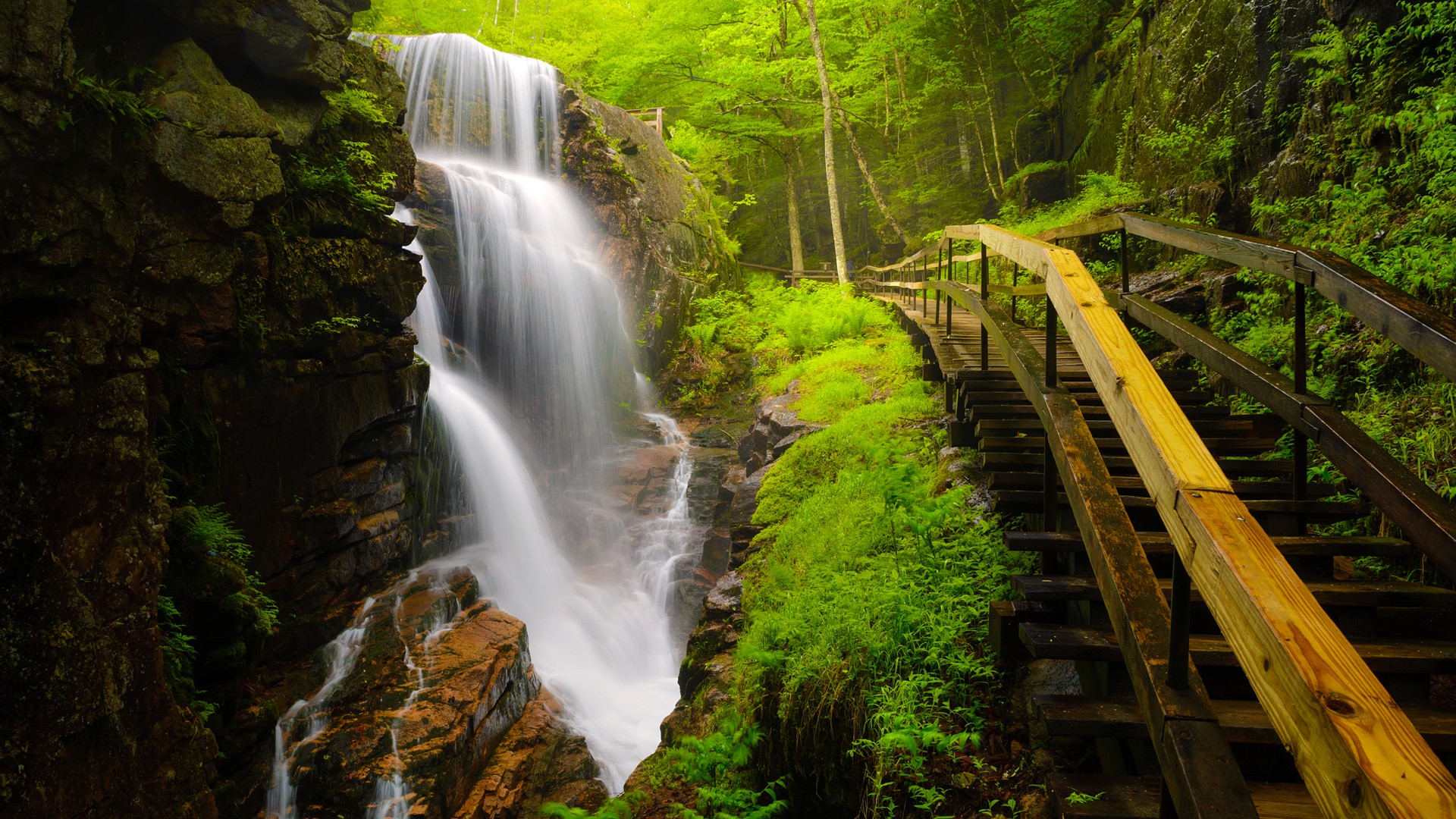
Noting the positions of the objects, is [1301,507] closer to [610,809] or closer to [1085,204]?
[610,809]

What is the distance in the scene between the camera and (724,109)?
78.8 ft

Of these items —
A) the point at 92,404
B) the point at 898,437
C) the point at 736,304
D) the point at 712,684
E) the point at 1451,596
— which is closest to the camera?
the point at 1451,596

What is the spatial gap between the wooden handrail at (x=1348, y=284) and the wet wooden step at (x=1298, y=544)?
929mm

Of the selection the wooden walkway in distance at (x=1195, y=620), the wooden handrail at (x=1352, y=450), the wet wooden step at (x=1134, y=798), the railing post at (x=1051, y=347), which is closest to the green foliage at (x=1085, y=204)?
the wooden handrail at (x=1352, y=450)

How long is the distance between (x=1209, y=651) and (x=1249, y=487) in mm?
1790

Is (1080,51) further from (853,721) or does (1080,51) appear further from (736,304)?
(853,721)

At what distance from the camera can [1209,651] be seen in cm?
279

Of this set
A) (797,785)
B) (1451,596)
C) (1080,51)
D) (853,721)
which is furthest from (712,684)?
(1080,51)

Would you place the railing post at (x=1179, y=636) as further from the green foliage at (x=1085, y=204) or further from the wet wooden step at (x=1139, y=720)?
the green foliage at (x=1085, y=204)

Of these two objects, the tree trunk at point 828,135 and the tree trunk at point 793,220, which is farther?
the tree trunk at point 793,220

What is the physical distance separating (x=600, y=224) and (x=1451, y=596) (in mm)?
15735

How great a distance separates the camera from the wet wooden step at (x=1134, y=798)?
88.3 inches

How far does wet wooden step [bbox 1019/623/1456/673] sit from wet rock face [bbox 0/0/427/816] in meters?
5.56

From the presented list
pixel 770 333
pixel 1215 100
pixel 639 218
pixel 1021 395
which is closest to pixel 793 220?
pixel 770 333
